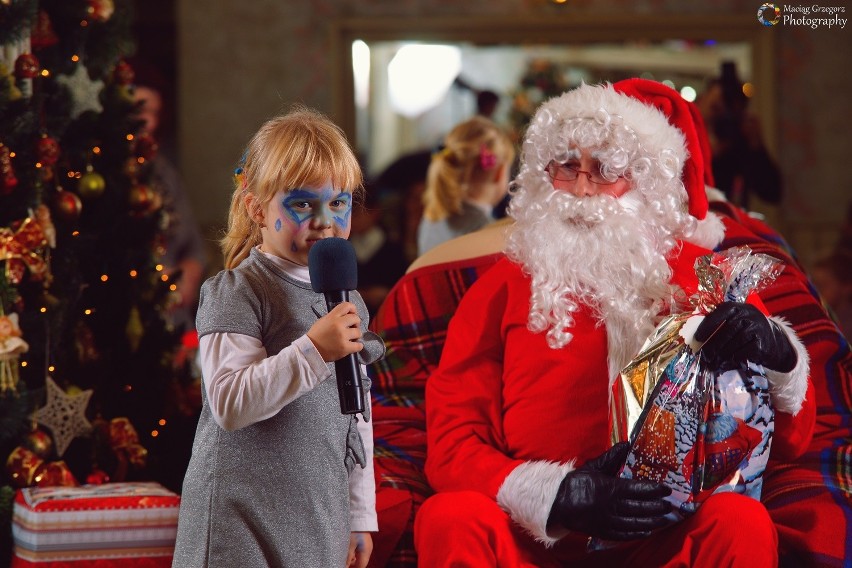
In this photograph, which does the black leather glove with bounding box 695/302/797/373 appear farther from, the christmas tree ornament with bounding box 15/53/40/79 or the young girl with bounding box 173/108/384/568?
the christmas tree ornament with bounding box 15/53/40/79

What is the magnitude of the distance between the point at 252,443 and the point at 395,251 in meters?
5.11

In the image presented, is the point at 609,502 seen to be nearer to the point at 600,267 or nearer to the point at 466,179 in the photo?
the point at 600,267

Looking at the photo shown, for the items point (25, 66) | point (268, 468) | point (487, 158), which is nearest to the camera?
point (268, 468)

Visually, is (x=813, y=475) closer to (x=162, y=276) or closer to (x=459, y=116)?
(x=162, y=276)

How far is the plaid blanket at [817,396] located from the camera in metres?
2.46

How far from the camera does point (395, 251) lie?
705 cm

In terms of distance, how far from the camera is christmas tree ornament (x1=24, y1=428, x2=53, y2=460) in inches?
115

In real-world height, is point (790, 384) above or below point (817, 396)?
above

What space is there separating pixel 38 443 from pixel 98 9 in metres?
1.25

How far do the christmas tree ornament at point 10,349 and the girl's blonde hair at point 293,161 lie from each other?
98 cm

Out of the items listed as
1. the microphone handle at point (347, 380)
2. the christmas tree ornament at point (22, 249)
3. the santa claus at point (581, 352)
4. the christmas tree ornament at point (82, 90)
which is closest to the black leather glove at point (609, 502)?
the santa claus at point (581, 352)

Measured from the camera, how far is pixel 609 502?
2.22 m

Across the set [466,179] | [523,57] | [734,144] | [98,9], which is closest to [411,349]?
[98,9]

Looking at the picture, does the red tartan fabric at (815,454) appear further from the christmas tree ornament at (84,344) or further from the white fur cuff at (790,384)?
the christmas tree ornament at (84,344)
